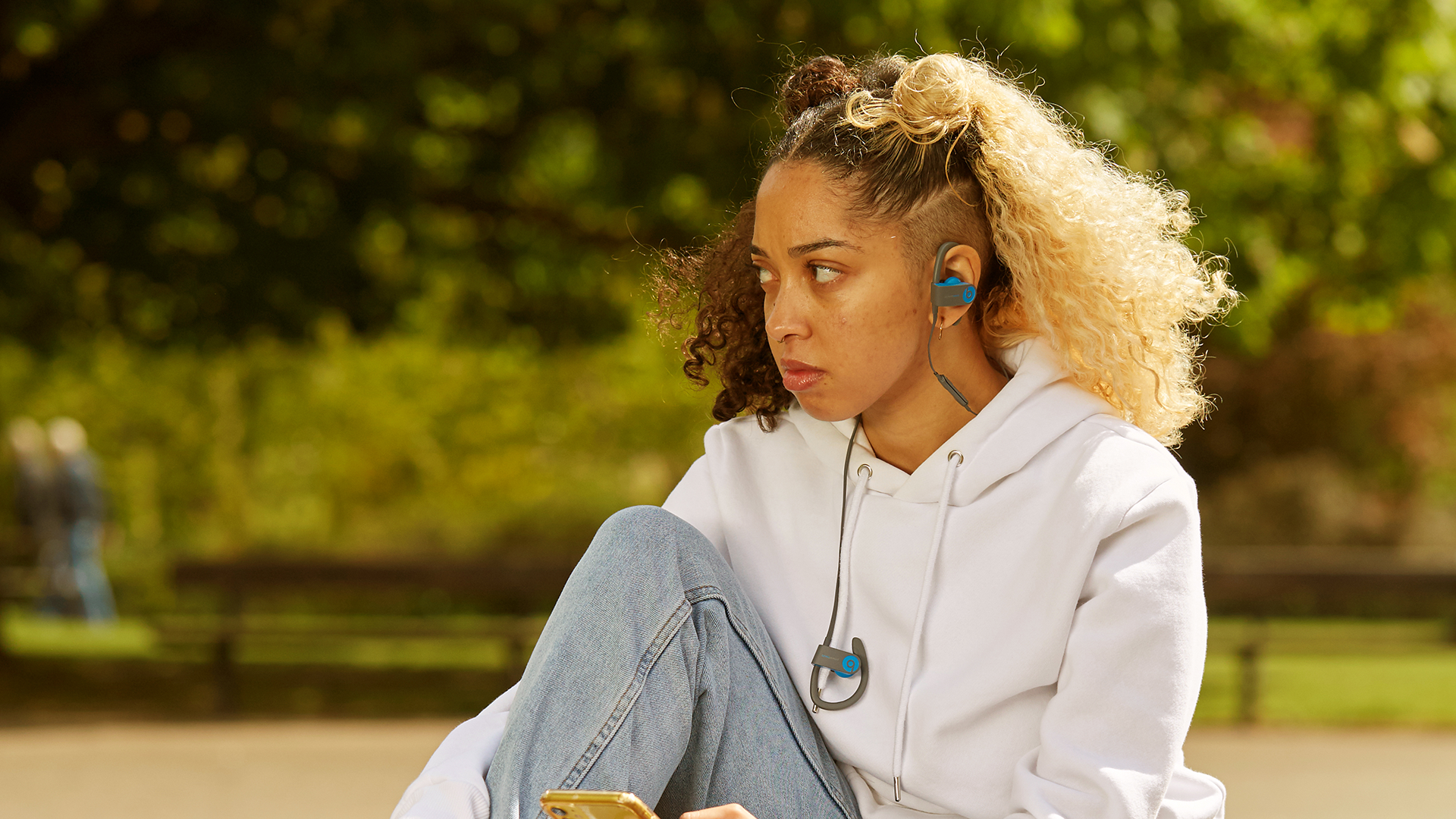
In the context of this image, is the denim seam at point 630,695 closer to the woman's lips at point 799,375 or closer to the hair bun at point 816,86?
the woman's lips at point 799,375

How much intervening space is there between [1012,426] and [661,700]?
25.9 inches

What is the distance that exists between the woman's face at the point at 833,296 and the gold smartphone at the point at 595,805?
0.66m

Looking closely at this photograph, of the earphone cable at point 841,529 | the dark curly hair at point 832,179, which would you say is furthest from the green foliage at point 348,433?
the earphone cable at point 841,529

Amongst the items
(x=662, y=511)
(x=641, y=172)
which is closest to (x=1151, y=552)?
(x=662, y=511)

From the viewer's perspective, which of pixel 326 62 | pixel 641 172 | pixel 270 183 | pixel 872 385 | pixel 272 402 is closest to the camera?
pixel 872 385

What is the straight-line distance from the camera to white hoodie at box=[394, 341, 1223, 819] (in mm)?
1931

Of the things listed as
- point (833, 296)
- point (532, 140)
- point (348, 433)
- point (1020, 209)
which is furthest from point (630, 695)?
point (348, 433)

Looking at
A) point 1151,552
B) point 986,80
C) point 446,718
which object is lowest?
point 446,718

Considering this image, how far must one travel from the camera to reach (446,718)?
7227 millimetres

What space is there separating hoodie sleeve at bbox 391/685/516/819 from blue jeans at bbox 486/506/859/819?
35mm

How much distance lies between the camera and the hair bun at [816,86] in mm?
2266

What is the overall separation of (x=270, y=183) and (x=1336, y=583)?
6297mm

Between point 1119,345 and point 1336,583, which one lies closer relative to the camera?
point 1119,345

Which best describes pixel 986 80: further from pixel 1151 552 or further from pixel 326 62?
pixel 326 62
